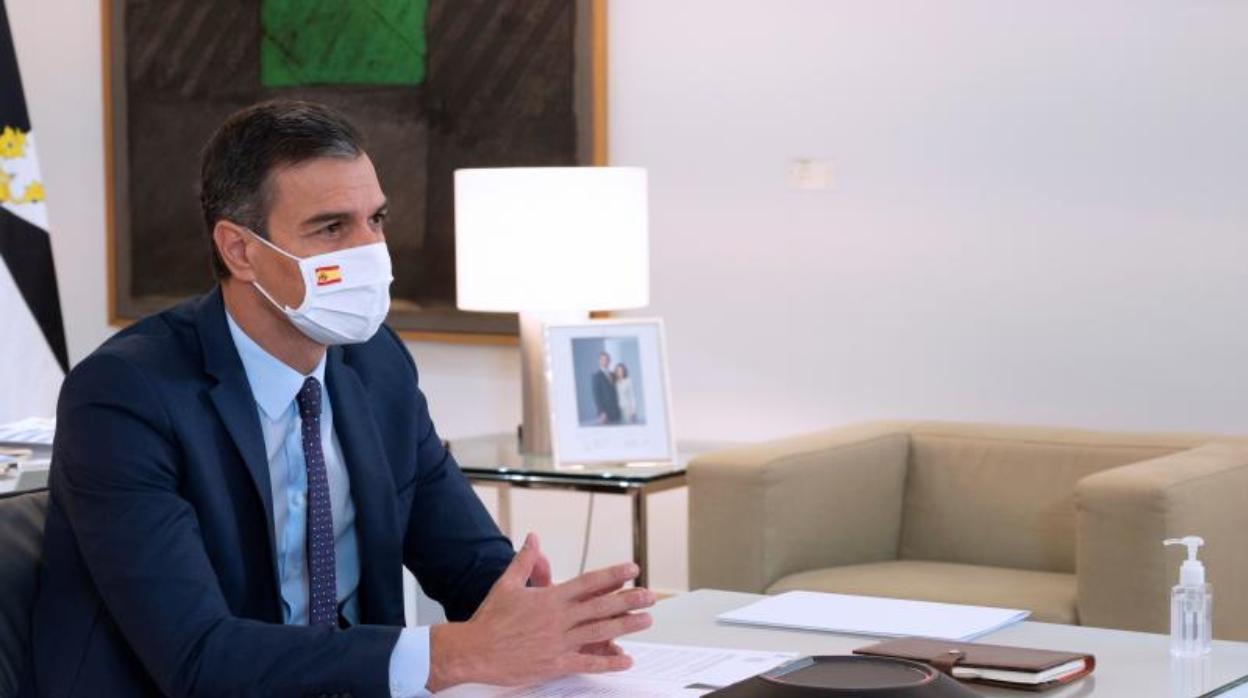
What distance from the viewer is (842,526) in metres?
4.44

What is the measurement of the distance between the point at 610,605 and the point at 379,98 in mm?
4185

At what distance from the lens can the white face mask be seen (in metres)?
2.26

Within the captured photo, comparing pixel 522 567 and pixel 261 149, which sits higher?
pixel 261 149

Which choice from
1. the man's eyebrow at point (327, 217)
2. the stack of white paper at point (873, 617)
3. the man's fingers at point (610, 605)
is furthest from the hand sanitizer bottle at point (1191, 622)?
the man's eyebrow at point (327, 217)

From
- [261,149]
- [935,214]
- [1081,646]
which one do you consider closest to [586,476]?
[935,214]

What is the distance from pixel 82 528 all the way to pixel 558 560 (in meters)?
3.82

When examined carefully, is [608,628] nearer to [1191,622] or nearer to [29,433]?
[1191,622]

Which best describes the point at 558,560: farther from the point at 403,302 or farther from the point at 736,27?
the point at 736,27

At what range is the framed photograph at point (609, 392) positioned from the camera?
4.68 m

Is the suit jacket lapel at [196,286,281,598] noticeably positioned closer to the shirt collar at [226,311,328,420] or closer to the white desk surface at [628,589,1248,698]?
the shirt collar at [226,311,328,420]

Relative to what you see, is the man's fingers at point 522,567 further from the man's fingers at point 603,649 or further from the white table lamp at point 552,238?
the white table lamp at point 552,238

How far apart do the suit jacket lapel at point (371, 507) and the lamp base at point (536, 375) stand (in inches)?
94.8

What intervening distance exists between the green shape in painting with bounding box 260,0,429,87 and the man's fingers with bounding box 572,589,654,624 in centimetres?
407

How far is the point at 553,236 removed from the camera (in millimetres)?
4633
